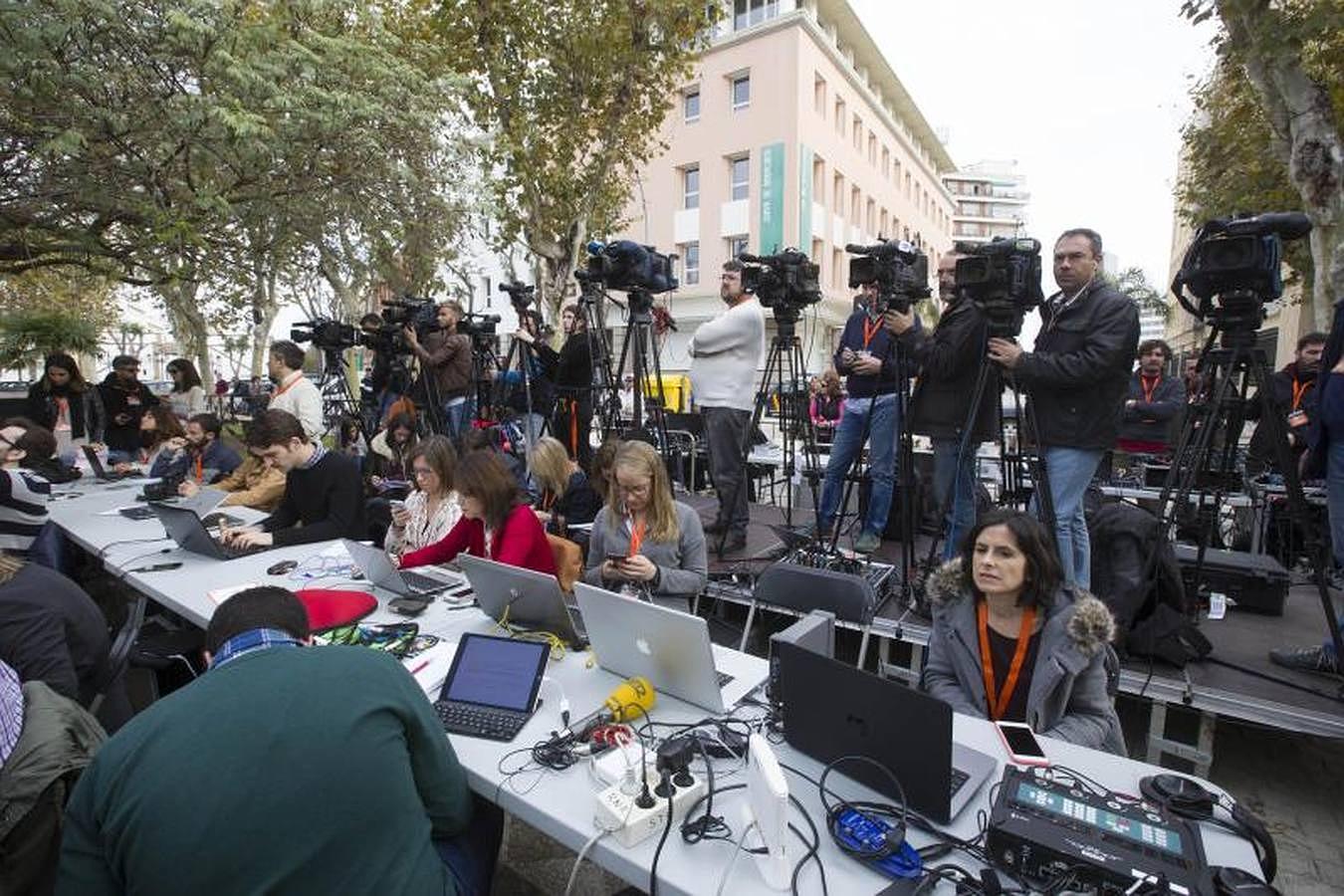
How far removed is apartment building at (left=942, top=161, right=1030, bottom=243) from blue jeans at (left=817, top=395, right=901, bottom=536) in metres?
61.9

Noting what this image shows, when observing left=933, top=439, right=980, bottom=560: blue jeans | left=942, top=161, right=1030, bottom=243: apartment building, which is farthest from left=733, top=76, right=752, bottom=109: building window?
left=942, top=161, right=1030, bottom=243: apartment building

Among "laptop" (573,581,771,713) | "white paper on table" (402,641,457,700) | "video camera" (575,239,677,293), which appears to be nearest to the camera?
"laptop" (573,581,771,713)

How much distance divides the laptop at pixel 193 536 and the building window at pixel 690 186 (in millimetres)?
18412

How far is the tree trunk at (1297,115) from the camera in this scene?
14.1 ft

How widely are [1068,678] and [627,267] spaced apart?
3.19 metres

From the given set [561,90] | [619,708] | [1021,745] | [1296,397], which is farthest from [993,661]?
[561,90]

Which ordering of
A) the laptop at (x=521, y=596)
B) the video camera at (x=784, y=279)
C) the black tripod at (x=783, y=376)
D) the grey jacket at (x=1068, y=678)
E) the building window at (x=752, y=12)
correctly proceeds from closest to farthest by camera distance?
the grey jacket at (x=1068, y=678) < the laptop at (x=521, y=596) < the video camera at (x=784, y=279) < the black tripod at (x=783, y=376) < the building window at (x=752, y=12)

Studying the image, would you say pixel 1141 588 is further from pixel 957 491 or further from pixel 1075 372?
pixel 1075 372

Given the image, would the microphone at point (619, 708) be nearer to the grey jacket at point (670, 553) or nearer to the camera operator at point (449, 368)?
the grey jacket at point (670, 553)

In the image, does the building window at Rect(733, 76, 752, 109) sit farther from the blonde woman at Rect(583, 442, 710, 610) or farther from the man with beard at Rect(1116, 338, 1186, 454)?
the blonde woman at Rect(583, 442, 710, 610)

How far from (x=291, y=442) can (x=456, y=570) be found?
124 cm

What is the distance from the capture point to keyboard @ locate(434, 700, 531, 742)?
5.52ft

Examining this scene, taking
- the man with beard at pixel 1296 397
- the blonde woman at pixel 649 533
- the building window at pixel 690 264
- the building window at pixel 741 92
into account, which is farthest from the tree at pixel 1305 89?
the building window at pixel 690 264

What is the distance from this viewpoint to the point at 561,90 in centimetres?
785
